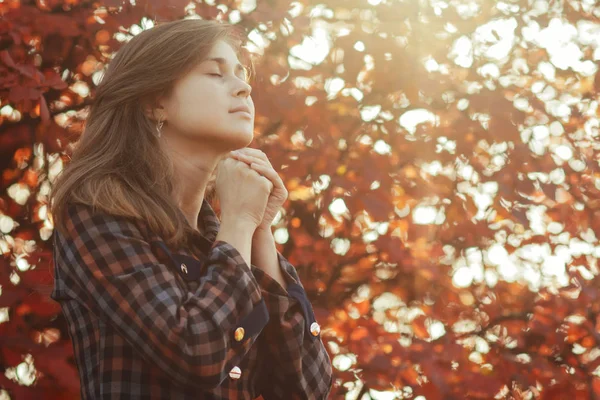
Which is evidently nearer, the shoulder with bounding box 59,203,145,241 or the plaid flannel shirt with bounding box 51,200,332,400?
the plaid flannel shirt with bounding box 51,200,332,400

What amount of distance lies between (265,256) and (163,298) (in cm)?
51

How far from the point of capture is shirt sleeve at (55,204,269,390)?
173 centimetres

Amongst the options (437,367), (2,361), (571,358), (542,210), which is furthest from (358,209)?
(2,361)

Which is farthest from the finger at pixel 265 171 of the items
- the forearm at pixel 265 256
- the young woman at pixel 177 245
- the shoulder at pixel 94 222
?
the shoulder at pixel 94 222

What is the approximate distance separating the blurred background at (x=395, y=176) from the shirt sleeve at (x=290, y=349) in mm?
1288

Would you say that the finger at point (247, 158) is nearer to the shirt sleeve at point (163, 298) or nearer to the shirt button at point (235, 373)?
the shirt sleeve at point (163, 298)

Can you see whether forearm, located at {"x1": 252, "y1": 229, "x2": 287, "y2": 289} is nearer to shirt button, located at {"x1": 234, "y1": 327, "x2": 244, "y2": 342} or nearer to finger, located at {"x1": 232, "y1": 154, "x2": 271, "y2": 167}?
finger, located at {"x1": 232, "y1": 154, "x2": 271, "y2": 167}

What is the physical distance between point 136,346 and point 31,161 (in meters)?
2.02

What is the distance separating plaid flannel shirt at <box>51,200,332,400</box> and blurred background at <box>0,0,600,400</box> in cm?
137

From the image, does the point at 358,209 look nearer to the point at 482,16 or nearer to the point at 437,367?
the point at 437,367

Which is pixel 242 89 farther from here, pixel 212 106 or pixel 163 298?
pixel 163 298

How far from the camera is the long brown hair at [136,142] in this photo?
1.99 meters

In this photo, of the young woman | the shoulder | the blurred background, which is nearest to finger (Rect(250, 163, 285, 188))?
the young woman

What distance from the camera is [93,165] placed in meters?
2.12
